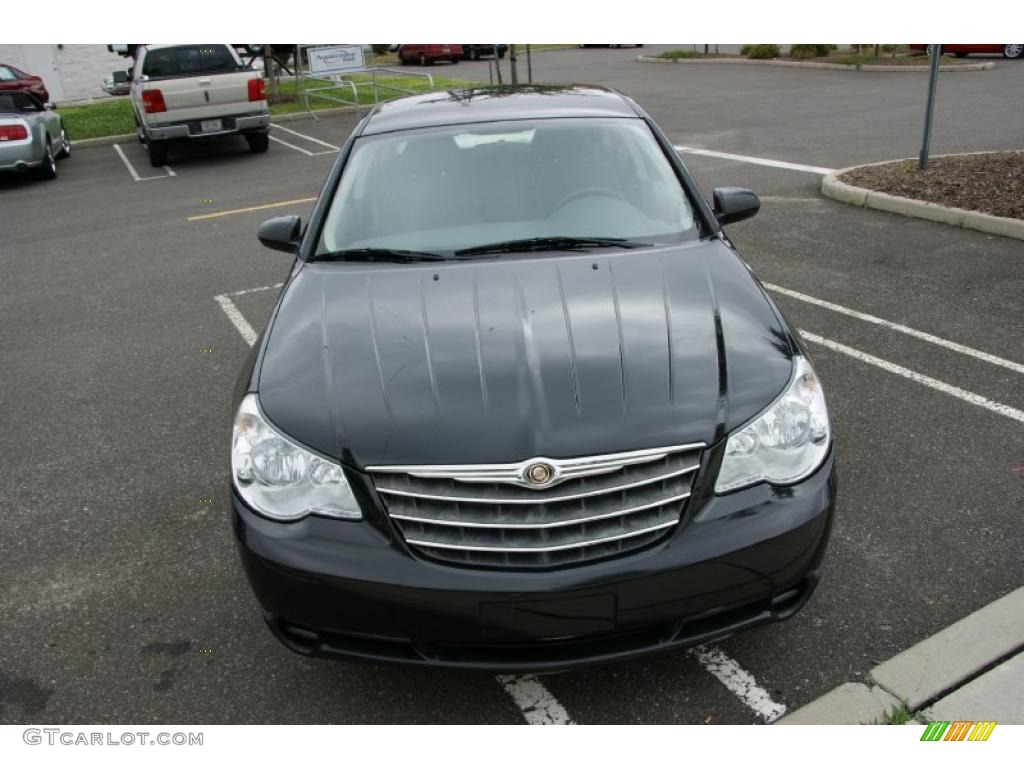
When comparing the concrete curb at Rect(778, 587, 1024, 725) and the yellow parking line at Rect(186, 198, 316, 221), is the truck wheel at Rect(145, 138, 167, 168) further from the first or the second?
the concrete curb at Rect(778, 587, 1024, 725)

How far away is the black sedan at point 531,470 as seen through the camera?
8.13ft

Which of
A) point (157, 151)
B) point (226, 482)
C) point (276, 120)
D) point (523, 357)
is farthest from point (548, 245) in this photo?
point (276, 120)

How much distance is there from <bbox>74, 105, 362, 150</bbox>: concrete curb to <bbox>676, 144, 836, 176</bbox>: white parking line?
9.29m

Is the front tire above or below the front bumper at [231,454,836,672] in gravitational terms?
below

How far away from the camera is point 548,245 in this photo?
3.65 meters

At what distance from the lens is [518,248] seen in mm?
3637

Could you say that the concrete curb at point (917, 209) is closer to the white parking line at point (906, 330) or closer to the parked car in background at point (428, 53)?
the white parking line at point (906, 330)

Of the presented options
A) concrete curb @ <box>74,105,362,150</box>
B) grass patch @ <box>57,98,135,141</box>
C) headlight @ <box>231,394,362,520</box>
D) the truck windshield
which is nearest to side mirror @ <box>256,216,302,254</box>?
headlight @ <box>231,394,362,520</box>

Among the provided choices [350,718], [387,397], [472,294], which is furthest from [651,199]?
[350,718]

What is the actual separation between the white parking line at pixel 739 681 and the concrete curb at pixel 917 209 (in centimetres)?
609

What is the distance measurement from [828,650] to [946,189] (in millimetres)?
7193

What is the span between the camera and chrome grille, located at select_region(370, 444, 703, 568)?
2.48 meters

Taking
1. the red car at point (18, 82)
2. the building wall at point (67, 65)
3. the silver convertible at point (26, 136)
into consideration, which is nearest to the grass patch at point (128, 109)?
the red car at point (18, 82)
